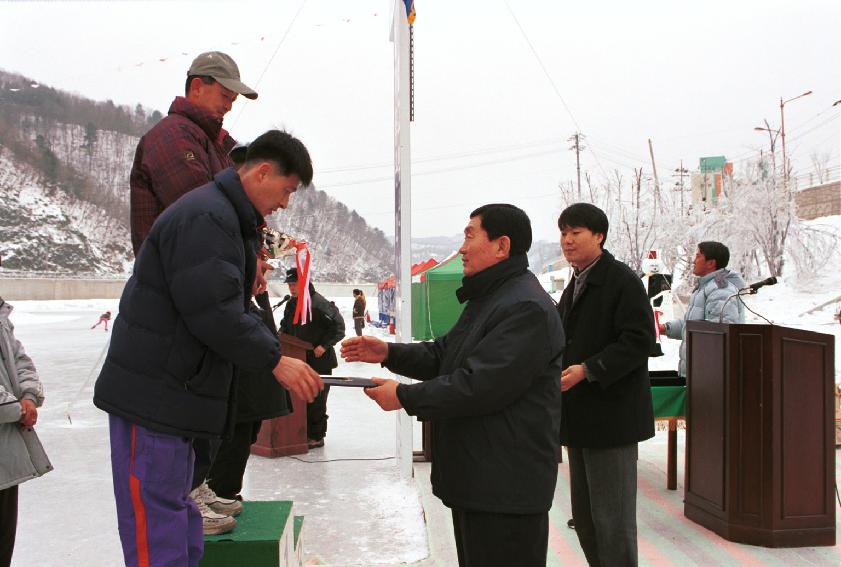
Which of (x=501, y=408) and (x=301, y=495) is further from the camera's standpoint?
(x=301, y=495)

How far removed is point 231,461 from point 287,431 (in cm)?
346

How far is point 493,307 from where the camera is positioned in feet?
7.06

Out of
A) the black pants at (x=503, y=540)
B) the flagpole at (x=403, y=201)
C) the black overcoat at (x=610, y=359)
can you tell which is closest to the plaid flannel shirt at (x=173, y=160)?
the black pants at (x=503, y=540)

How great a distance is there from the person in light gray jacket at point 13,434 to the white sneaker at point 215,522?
2.50 feet

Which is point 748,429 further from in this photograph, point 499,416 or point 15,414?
point 15,414

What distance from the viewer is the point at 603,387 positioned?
9.46 feet

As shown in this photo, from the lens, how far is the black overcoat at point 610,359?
113 inches

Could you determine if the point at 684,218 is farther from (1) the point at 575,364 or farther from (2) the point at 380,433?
(1) the point at 575,364

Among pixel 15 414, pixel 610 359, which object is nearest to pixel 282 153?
pixel 610 359

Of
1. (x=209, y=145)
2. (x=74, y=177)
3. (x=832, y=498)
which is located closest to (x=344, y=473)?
(x=832, y=498)

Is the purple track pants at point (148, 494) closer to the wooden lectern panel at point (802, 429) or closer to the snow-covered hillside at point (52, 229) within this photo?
the wooden lectern panel at point (802, 429)

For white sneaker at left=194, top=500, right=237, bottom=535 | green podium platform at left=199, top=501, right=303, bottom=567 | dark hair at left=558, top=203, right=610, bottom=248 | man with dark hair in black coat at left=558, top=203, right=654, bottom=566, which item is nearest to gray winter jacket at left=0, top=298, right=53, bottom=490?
white sneaker at left=194, top=500, right=237, bottom=535

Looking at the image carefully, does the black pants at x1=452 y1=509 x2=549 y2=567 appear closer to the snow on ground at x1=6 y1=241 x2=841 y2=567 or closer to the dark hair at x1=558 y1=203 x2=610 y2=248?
the dark hair at x1=558 y1=203 x2=610 y2=248

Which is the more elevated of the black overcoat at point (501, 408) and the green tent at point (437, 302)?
the black overcoat at point (501, 408)
